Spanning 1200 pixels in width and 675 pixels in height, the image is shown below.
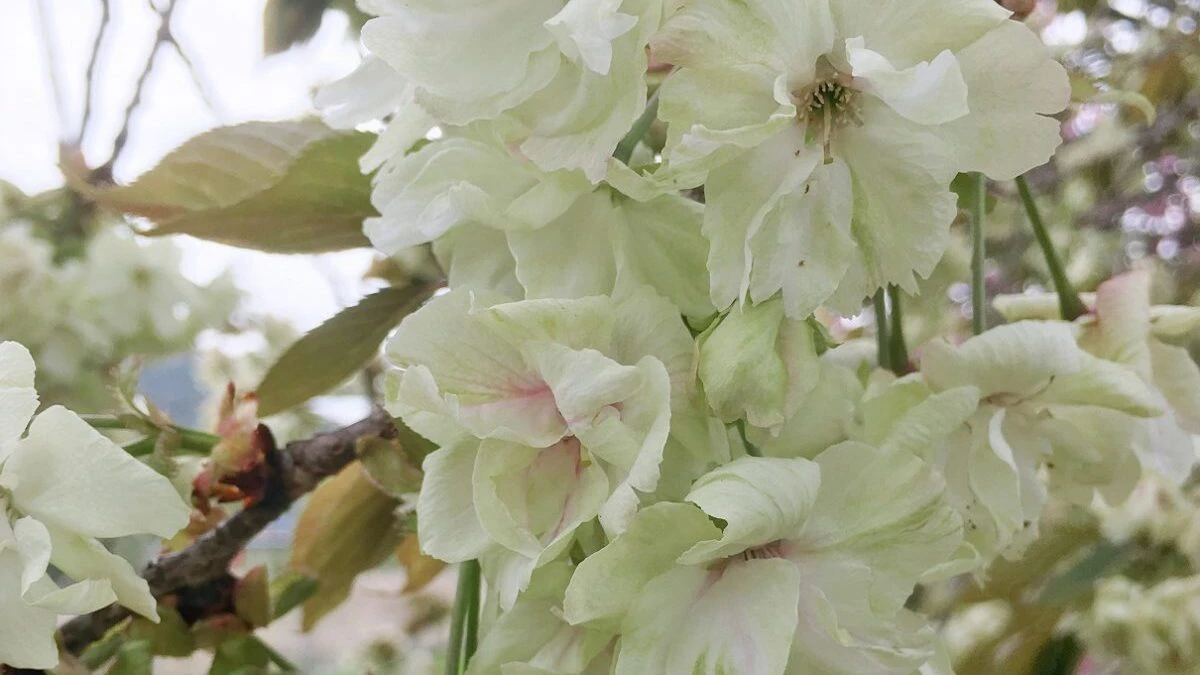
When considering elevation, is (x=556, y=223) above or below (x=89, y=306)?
above

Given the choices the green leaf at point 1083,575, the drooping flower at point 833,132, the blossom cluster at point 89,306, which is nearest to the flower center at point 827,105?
the drooping flower at point 833,132

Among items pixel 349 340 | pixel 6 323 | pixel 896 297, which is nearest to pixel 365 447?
pixel 349 340

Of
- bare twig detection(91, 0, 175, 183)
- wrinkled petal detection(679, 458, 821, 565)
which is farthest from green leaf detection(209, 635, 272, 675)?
bare twig detection(91, 0, 175, 183)

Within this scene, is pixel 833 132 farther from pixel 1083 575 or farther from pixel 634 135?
pixel 1083 575

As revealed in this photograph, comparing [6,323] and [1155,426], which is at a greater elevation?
[1155,426]

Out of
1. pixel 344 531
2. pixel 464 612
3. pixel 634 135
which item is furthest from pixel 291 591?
pixel 634 135

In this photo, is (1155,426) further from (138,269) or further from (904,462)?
(138,269)
